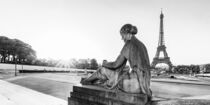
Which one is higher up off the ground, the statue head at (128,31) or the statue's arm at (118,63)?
the statue head at (128,31)

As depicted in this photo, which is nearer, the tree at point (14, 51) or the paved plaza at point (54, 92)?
the paved plaza at point (54, 92)

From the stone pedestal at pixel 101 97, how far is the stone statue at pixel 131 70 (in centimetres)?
19

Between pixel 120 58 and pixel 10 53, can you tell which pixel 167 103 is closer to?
pixel 120 58

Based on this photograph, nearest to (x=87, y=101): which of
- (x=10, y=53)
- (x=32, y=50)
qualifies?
(x=10, y=53)

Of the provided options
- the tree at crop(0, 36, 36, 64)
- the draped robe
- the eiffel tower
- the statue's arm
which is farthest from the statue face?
the tree at crop(0, 36, 36, 64)

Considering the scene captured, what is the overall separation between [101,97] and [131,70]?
95 centimetres

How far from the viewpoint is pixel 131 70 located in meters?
4.57

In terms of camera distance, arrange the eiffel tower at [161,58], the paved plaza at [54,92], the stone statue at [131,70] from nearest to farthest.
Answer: the stone statue at [131,70] → the paved plaza at [54,92] → the eiffel tower at [161,58]

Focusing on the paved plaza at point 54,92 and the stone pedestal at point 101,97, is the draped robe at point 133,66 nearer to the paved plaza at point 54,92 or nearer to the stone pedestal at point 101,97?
the stone pedestal at point 101,97

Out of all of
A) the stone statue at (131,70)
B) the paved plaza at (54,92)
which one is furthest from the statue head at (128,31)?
the paved plaza at (54,92)

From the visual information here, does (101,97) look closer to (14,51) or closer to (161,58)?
(161,58)

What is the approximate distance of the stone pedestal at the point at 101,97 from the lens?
4.00 metres

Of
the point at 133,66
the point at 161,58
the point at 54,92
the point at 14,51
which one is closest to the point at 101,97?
the point at 133,66

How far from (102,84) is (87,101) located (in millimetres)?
580
